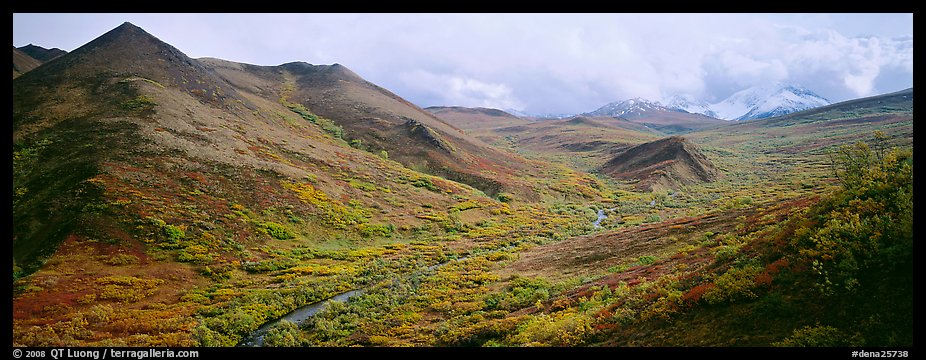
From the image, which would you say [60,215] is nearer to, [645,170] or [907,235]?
[907,235]

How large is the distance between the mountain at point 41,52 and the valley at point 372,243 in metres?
92.6

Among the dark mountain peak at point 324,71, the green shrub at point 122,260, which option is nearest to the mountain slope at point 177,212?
the green shrub at point 122,260

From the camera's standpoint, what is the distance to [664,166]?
93.2 metres

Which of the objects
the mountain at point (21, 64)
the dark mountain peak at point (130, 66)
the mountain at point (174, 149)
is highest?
the mountain at point (21, 64)

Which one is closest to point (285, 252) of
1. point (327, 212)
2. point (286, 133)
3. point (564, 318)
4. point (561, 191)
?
point (327, 212)

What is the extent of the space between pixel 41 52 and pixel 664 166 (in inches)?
8567

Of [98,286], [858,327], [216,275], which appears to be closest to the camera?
[858,327]

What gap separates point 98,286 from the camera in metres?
24.8

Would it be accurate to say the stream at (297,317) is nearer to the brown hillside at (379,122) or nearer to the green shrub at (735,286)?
the green shrub at (735,286)

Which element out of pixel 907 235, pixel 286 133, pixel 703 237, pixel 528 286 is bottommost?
pixel 528 286

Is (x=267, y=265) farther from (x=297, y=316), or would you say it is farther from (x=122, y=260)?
(x=297, y=316)

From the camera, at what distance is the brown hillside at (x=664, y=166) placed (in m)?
87.6

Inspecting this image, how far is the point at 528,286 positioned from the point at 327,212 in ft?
93.1

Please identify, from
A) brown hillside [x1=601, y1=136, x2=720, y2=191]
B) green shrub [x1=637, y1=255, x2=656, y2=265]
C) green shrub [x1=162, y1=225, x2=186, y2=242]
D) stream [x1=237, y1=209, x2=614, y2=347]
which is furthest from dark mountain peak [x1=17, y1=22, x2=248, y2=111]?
brown hillside [x1=601, y1=136, x2=720, y2=191]
